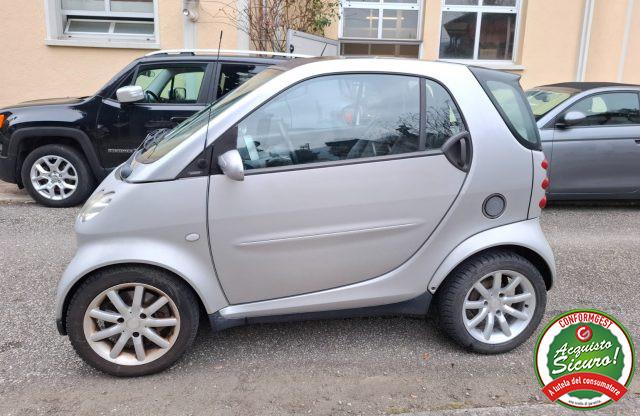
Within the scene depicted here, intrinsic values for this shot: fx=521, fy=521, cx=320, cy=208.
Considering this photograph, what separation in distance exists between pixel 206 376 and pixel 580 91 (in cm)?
553

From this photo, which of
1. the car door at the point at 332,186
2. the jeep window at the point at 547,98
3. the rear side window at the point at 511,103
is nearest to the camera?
the car door at the point at 332,186

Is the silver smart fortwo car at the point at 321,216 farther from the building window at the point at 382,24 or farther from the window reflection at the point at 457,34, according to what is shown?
the window reflection at the point at 457,34

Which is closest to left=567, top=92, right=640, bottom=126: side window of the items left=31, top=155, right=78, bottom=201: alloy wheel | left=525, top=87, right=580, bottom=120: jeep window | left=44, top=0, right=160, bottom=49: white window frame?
left=525, top=87, right=580, bottom=120: jeep window

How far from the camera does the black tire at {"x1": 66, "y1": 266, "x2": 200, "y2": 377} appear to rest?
2697 mm

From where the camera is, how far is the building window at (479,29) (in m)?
11.0

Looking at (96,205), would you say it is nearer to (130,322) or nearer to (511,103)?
(130,322)

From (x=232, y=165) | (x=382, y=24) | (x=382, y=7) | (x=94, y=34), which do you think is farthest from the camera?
(x=382, y=24)

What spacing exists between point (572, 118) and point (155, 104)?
4804mm

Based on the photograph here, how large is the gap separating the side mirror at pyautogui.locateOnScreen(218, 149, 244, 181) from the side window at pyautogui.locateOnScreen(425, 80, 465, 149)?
1.05 meters

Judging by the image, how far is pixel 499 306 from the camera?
3.07m

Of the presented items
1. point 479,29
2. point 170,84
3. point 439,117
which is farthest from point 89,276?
point 479,29

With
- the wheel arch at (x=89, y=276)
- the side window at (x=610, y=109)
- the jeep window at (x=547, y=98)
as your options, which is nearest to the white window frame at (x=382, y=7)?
the jeep window at (x=547, y=98)

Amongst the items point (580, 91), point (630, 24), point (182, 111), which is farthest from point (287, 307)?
point (630, 24)

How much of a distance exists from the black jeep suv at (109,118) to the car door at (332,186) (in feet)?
10.9
